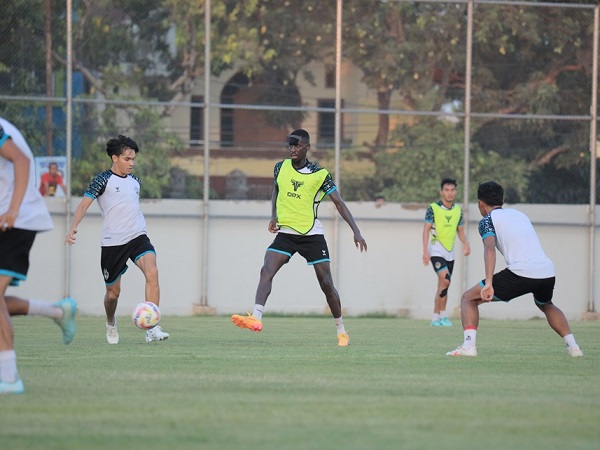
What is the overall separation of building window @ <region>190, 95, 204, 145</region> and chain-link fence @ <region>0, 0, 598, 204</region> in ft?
0.06

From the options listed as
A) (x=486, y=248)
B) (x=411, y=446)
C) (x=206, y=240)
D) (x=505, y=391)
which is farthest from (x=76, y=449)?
Answer: (x=206, y=240)

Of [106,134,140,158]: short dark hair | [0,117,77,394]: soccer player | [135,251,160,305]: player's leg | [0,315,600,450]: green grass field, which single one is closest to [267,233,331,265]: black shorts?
[0,315,600,450]: green grass field

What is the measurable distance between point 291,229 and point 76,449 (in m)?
7.45

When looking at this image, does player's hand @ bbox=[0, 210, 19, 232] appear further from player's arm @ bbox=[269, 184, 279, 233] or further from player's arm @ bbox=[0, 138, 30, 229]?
player's arm @ bbox=[269, 184, 279, 233]

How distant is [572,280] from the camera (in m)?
24.5

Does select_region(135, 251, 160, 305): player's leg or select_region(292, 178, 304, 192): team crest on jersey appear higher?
select_region(292, 178, 304, 192): team crest on jersey

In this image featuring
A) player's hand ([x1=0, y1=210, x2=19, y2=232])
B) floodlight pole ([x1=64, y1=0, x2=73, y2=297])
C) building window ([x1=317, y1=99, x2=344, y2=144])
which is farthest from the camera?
building window ([x1=317, y1=99, x2=344, y2=144])

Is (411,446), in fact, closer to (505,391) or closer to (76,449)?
(76,449)

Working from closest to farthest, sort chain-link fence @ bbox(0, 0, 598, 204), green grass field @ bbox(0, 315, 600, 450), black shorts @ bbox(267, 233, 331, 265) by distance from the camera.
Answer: green grass field @ bbox(0, 315, 600, 450), black shorts @ bbox(267, 233, 331, 265), chain-link fence @ bbox(0, 0, 598, 204)

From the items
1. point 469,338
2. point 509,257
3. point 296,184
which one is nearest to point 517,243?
point 509,257

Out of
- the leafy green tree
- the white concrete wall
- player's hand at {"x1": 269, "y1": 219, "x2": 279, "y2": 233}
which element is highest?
the leafy green tree

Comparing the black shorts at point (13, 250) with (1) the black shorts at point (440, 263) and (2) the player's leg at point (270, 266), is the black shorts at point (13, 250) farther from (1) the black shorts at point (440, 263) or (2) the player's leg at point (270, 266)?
(1) the black shorts at point (440, 263)

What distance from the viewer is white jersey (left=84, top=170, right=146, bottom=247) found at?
13367 millimetres

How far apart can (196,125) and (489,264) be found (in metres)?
13.2
